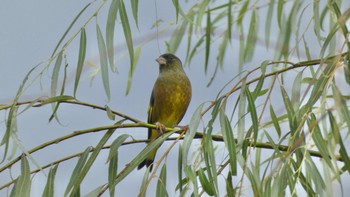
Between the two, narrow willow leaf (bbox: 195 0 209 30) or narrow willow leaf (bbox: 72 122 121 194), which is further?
narrow willow leaf (bbox: 195 0 209 30)

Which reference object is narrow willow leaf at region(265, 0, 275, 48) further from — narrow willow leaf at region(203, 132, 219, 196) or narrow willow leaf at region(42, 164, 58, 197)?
narrow willow leaf at region(42, 164, 58, 197)

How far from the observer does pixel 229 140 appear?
2617mm

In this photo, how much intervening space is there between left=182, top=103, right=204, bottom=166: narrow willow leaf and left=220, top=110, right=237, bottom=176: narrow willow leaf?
0.08m

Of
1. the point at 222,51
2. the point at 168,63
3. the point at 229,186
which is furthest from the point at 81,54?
the point at 168,63

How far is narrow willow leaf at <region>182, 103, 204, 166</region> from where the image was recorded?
2580 millimetres

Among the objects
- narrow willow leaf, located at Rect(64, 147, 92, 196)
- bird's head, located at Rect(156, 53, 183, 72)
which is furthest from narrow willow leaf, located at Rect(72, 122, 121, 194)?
bird's head, located at Rect(156, 53, 183, 72)

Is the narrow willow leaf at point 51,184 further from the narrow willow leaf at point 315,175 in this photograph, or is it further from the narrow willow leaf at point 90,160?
the narrow willow leaf at point 315,175

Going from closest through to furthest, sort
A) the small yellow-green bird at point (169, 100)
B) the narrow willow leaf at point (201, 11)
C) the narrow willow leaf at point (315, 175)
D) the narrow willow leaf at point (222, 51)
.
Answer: the narrow willow leaf at point (315, 175), the narrow willow leaf at point (201, 11), the narrow willow leaf at point (222, 51), the small yellow-green bird at point (169, 100)

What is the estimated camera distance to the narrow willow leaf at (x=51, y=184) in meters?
2.70

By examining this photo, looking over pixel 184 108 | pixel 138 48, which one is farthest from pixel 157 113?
pixel 138 48

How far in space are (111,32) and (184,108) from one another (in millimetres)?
1916

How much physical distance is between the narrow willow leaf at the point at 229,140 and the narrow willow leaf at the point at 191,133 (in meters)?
0.08

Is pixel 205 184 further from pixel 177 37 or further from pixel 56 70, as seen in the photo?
pixel 177 37

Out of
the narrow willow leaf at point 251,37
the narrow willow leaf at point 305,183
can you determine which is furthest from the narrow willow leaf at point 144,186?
the narrow willow leaf at point 251,37
